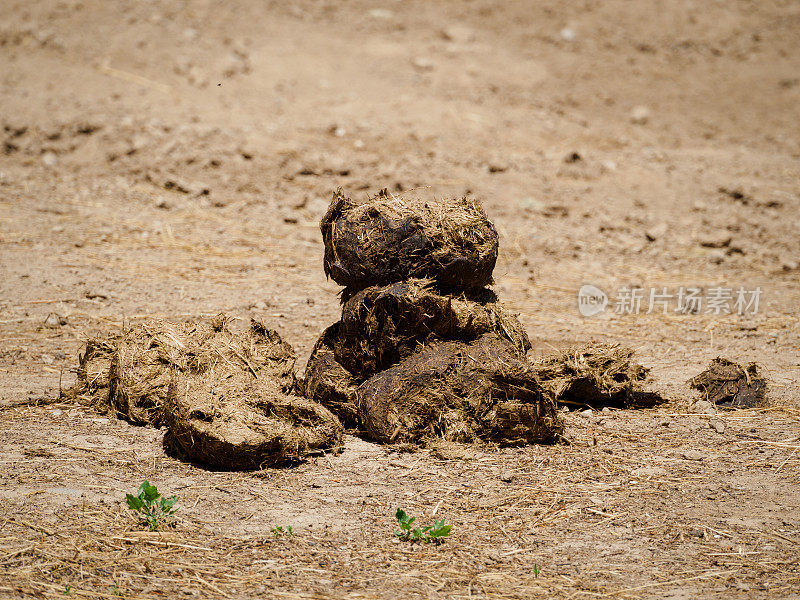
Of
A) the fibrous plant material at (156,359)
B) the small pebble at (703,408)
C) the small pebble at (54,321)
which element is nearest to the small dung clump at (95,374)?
the fibrous plant material at (156,359)

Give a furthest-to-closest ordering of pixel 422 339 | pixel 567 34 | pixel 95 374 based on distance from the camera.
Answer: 1. pixel 567 34
2. pixel 95 374
3. pixel 422 339

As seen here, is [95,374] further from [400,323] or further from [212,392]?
[400,323]

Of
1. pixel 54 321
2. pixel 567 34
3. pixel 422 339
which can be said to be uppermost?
pixel 567 34

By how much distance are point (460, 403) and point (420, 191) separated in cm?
596

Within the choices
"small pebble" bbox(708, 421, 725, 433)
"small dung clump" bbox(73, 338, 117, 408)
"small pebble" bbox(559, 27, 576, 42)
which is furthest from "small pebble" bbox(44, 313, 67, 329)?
"small pebble" bbox(559, 27, 576, 42)

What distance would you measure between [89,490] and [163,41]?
10.5 m

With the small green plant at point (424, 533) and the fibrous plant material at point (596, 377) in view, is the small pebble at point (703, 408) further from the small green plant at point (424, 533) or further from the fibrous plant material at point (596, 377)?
the small green plant at point (424, 533)

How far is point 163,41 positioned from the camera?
43.0 feet

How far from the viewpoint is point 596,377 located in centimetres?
554

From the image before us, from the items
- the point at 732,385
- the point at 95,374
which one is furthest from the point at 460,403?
the point at 95,374

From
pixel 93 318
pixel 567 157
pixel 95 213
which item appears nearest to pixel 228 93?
pixel 95 213

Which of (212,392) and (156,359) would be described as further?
(156,359)

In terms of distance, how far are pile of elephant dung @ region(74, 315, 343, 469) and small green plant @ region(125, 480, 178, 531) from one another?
555 mm

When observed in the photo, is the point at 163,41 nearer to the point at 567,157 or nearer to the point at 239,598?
the point at 567,157
